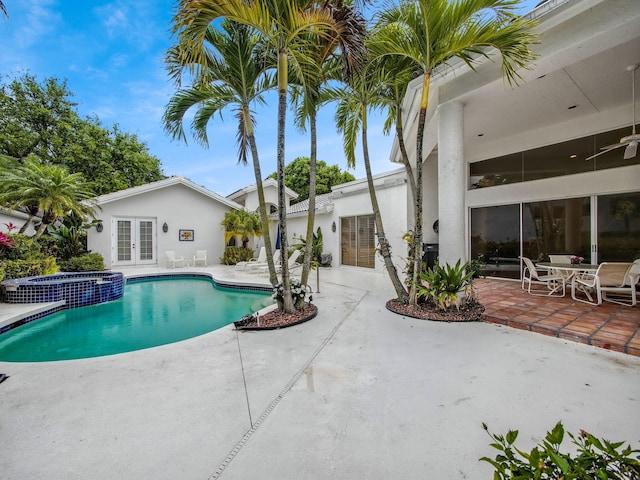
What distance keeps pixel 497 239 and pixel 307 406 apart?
31.6ft

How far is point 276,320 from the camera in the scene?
5738mm

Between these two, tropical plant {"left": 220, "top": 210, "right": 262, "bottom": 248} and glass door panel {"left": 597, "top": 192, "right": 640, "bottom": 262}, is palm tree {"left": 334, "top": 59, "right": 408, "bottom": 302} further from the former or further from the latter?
tropical plant {"left": 220, "top": 210, "right": 262, "bottom": 248}

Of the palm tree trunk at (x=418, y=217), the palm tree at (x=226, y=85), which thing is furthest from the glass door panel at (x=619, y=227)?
the palm tree at (x=226, y=85)

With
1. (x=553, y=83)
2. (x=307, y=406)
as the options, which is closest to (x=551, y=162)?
(x=553, y=83)

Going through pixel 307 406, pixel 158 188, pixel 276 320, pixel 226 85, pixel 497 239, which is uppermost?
pixel 226 85

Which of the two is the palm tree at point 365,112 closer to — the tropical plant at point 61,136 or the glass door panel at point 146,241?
the glass door panel at point 146,241

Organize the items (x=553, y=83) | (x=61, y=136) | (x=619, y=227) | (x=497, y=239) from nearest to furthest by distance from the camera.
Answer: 1. (x=553, y=83)
2. (x=619, y=227)
3. (x=497, y=239)
4. (x=61, y=136)

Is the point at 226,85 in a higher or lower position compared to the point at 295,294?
higher

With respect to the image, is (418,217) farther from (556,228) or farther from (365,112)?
(556,228)

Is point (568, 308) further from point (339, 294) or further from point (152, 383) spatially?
point (152, 383)

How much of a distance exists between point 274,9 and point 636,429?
6.81 m

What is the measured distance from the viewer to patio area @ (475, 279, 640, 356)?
169 inches

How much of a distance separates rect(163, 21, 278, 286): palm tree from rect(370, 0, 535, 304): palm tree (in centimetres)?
245

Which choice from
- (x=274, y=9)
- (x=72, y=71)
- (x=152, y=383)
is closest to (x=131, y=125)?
(x=72, y=71)
